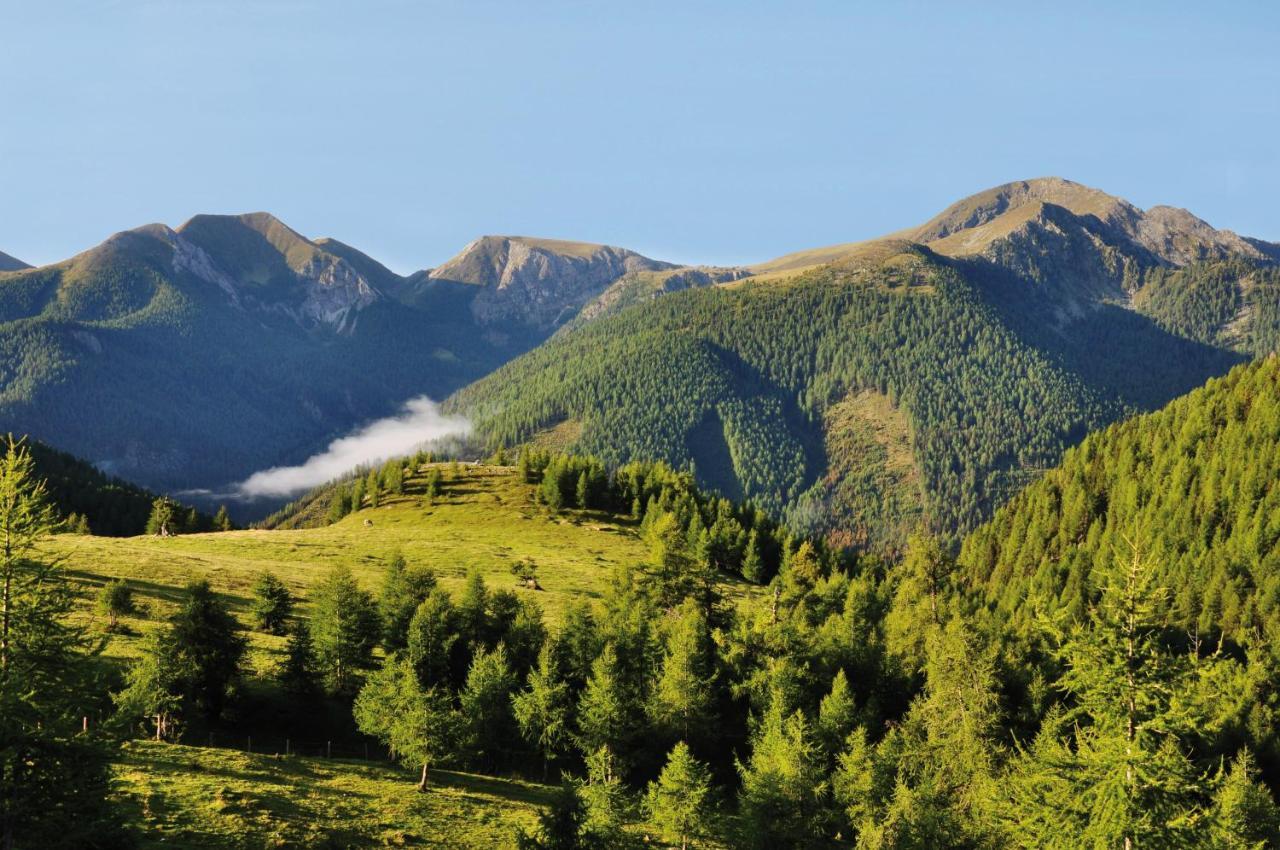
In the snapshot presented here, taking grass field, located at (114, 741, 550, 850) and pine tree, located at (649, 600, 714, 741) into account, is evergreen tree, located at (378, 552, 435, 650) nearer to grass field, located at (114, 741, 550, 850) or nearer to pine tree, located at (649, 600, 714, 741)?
grass field, located at (114, 741, 550, 850)

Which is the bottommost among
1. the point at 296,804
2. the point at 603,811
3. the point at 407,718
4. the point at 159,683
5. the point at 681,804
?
the point at 681,804

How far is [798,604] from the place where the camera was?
358ft

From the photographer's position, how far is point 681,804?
57156 millimetres

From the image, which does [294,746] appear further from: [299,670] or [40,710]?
[40,710]

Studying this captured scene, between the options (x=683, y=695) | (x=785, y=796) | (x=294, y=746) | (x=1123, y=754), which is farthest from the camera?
(x=683, y=695)

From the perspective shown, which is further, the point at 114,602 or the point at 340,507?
the point at 340,507

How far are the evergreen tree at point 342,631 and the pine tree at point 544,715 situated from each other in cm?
1549

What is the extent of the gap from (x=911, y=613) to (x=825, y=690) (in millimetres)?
16509

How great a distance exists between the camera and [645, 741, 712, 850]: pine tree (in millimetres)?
56844

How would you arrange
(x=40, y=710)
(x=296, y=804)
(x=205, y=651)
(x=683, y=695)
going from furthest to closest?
(x=683, y=695)
(x=205, y=651)
(x=296, y=804)
(x=40, y=710)

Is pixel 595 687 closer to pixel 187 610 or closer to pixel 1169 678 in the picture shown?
pixel 187 610

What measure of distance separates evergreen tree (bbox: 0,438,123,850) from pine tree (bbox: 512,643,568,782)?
1846 inches

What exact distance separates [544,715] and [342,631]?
785 inches

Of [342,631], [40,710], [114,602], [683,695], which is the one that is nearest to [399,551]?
[342,631]
